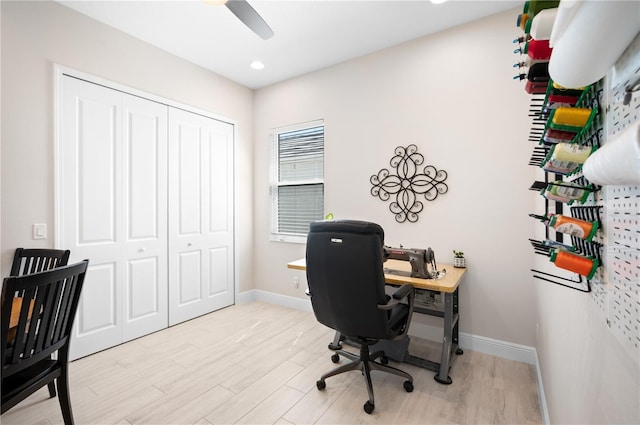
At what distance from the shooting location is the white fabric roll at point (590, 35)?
353mm

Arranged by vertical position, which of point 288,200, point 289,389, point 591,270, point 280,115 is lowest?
point 289,389

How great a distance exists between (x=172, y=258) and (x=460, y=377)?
2.99m

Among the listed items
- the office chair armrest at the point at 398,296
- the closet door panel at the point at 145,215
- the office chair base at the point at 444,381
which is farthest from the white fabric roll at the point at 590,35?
the closet door panel at the point at 145,215

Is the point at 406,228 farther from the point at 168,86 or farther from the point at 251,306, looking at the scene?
the point at 168,86

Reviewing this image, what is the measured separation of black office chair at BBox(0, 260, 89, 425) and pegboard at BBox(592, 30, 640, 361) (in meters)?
1.92

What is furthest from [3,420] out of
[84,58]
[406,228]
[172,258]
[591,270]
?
[406,228]

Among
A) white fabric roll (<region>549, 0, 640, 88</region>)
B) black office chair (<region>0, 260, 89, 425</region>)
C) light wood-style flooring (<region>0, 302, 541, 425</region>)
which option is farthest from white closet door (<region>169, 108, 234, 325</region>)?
white fabric roll (<region>549, 0, 640, 88</region>)

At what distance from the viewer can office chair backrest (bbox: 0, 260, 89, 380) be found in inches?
49.4

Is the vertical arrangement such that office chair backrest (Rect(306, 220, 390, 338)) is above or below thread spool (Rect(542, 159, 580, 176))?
below

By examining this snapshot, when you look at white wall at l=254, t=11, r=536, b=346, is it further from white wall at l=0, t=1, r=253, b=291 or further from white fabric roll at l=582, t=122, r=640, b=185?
white fabric roll at l=582, t=122, r=640, b=185

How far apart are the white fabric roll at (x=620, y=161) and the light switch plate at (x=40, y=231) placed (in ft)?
10.7

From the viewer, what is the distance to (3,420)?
175cm

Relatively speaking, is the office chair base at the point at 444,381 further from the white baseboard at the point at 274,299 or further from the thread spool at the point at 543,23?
the thread spool at the point at 543,23

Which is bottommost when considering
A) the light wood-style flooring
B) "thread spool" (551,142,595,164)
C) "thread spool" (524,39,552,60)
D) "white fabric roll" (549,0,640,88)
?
the light wood-style flooring
